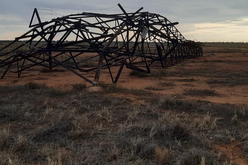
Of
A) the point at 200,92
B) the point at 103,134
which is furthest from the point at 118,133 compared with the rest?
the point at 200,92

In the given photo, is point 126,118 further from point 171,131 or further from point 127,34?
point 127,34

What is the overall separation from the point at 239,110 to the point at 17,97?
304 inches

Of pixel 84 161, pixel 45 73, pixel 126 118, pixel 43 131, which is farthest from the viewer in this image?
pixel 45 73

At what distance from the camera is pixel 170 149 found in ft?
15.6

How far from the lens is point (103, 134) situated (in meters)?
5.62

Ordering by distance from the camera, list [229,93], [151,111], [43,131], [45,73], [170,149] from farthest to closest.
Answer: [45,73] < [229,93] < [151,111] < [43,131] < [170,149]

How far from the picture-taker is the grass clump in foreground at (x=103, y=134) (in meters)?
4.35

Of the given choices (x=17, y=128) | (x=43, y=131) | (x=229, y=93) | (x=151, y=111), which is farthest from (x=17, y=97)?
(x=229, y=93)

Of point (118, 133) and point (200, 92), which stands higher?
point (118, 133)

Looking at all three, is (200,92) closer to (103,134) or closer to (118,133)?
(118,133)

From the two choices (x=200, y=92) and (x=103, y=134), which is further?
(x=200, y=92)

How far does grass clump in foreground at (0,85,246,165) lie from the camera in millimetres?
4348

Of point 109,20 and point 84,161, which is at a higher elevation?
point 109,20

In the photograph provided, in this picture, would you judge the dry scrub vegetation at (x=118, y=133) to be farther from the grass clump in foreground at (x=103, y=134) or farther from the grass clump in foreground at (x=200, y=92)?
the grass clump in foreground at (x=200, y=92)
